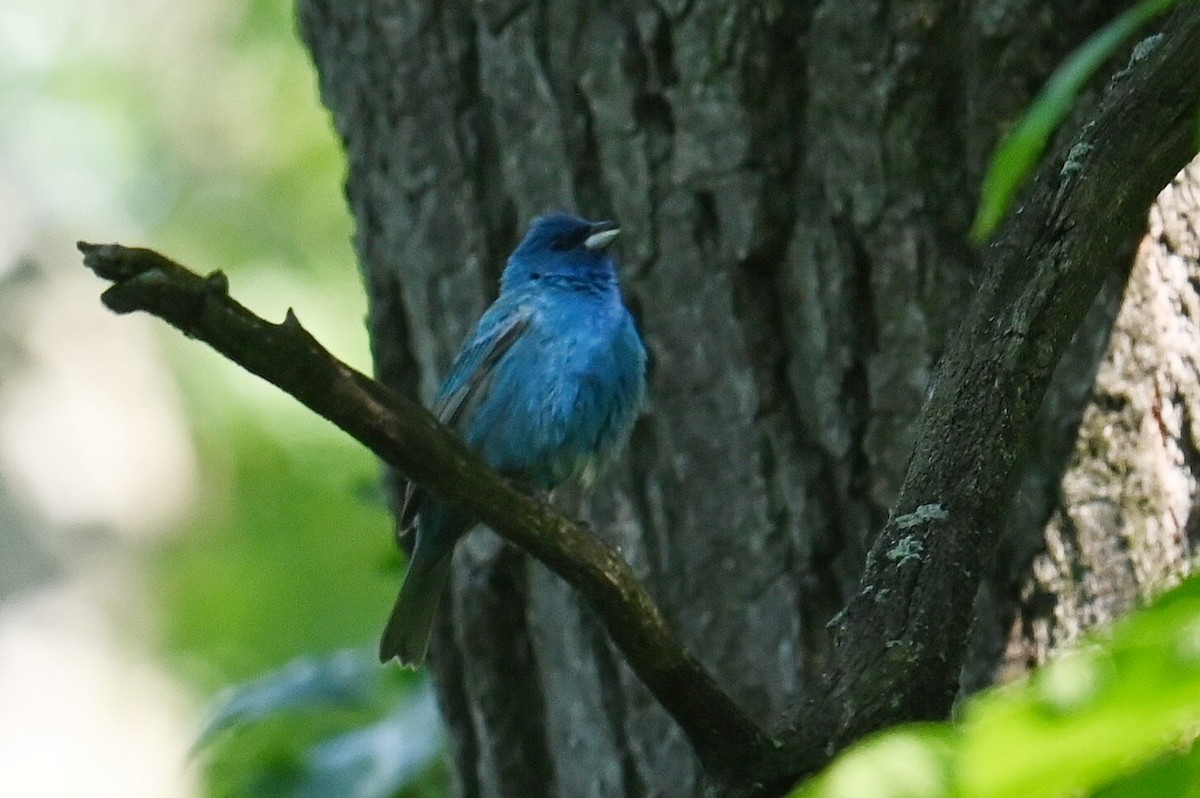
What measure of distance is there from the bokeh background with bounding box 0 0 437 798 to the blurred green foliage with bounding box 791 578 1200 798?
7.25 m

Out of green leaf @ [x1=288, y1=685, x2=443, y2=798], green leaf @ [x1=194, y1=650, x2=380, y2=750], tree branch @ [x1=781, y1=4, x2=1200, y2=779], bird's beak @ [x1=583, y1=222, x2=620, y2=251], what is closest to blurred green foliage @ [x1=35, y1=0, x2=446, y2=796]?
green leaf @ [x1=194, y1=650, x2=380, y2=750]

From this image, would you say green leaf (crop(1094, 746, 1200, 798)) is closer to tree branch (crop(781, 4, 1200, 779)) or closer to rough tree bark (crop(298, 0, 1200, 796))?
tree branch (crop(781, 4, 1200, 779))

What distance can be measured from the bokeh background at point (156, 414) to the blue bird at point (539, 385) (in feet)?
Answer: 13.4

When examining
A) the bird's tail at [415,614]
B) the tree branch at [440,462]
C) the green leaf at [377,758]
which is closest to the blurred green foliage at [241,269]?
the green leaf at [377,758]

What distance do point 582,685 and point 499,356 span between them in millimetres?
1032

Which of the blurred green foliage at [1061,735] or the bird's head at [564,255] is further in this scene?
the bird's head at [564,255]

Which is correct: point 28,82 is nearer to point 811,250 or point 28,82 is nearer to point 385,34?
point 385,34

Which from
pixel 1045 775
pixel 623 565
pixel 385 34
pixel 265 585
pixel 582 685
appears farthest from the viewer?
pixel 265 585

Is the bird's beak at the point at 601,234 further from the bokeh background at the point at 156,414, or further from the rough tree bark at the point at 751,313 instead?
the bokeh background at the point at 156,414

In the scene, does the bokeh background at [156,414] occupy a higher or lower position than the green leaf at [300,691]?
higher

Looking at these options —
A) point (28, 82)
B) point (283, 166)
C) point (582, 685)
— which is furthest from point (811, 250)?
point (28, 82)

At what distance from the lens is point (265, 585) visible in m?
11.2

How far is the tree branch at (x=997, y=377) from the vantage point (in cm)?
214

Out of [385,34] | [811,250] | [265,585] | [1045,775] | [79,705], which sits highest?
[265,585]
